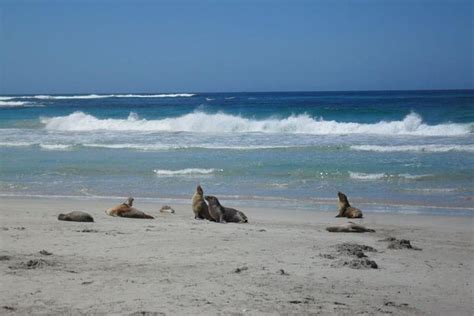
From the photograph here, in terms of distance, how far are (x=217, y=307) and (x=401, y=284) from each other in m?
1.86

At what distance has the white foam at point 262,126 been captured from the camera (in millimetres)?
29734

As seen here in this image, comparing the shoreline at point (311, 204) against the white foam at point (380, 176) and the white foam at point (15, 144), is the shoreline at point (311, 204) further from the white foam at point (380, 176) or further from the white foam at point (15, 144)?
the white foam at point (15, 144)

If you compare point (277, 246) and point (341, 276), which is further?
point (277, 246)

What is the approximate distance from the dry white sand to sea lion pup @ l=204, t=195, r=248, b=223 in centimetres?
23

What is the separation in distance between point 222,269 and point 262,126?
2710 centimetres

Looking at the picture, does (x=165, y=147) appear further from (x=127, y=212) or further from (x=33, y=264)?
(x=33, y=264)

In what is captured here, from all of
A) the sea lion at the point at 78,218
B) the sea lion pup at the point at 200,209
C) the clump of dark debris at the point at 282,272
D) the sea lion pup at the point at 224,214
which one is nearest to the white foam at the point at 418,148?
the sea lion pup at the point at 200,209

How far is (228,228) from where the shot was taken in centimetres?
891

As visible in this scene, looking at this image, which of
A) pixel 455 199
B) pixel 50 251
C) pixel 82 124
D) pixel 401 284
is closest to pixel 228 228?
pixel 50 251

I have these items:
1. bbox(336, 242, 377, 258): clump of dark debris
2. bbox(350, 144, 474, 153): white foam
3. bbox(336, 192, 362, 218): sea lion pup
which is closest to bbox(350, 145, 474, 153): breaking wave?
bbox(350, 144, 474, 153): white foam

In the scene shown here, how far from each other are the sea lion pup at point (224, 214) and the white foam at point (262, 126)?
65.6ft

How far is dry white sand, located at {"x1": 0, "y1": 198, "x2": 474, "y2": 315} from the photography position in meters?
5.08

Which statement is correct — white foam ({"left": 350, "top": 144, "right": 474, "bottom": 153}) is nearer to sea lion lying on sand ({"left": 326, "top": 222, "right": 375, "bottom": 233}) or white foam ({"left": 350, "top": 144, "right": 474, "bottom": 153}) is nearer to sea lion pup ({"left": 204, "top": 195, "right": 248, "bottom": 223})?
sea lion pup ({"left": 204, "top": 195, "right": 248, "bottom": 223})

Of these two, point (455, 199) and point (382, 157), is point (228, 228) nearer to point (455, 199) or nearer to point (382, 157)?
point (455, 199)
